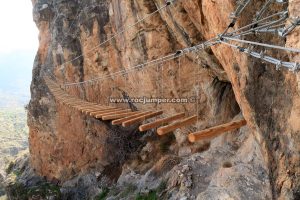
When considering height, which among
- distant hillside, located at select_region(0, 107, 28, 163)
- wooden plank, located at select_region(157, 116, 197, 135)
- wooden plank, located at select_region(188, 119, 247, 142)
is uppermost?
wooden plank, located at select_region(157, 116, 197, 135)

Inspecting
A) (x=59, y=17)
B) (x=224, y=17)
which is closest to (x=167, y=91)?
(x=224, y=17)

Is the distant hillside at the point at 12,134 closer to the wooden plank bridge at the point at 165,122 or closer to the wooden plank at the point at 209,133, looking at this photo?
the wooden plank bridge at the point at 165,122

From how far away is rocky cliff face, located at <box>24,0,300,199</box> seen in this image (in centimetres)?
473

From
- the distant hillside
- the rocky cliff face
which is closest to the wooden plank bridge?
the rocky cliff face

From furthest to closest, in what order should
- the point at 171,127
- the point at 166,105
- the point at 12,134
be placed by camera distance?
the point at 12,134 → the point at 166,105 → the point at 171,127

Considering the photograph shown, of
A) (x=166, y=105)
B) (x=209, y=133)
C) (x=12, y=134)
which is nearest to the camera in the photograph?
(x=209, y=133)

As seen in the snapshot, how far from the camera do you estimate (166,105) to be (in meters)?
11.0

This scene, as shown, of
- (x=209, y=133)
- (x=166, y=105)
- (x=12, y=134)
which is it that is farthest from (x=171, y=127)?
(x=12, y=134)

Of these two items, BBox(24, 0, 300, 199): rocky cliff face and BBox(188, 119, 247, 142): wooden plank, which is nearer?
BBox(24, 0, 300, 199): rocky cliff face

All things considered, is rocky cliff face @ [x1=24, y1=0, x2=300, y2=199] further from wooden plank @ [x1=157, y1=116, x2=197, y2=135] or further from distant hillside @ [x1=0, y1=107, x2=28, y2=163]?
distant hillside @ [x1=0, y1=107, x2=28, y2=163]

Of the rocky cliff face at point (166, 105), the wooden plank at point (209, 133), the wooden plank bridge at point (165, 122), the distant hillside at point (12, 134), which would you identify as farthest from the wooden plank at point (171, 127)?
the distant hillside at point (12, 134)

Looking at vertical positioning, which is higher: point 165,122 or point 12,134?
point 165,122

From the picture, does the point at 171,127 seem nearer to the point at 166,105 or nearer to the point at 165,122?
the point at 165,122

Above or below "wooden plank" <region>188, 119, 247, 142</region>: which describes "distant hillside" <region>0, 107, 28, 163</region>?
below
